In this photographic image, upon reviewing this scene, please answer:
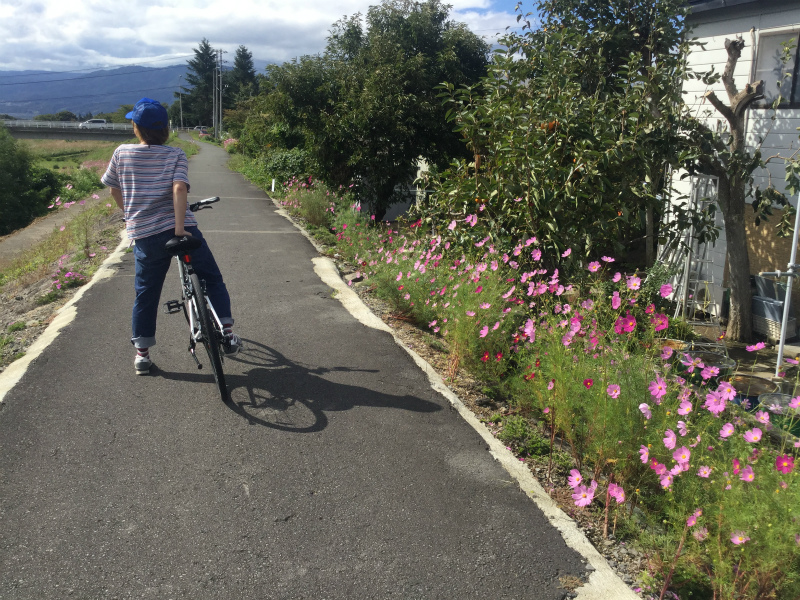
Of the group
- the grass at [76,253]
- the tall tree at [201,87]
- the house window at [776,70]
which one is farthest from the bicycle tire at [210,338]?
the tall tree at [201,87]

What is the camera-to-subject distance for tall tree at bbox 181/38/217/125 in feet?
352

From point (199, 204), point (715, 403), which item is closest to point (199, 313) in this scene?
point (199, 204)

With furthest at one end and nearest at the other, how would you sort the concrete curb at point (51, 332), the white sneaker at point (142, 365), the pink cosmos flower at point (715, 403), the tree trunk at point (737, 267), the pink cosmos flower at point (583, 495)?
the tree trunk at point (737, 267)
the white sneaker at point (142, 365)
the concrete curb at point (51, 332)
the pink cosmos flower at point (583, 495)
the pink cosmos flower at point (715, 403)

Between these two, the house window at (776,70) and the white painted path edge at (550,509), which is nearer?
the white painted path edge at (550,509)

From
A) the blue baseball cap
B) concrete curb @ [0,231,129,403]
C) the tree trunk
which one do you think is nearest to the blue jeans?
the blue baseball cap

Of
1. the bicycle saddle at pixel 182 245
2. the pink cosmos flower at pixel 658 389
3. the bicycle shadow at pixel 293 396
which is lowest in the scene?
the bicycle shadow at pixel 293 396

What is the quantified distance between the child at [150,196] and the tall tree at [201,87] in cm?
11065

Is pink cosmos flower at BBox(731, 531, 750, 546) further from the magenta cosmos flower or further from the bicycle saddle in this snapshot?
the bicycle saddle

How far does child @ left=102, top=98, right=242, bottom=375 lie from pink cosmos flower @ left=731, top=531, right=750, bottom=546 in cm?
345

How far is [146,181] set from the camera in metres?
4.61

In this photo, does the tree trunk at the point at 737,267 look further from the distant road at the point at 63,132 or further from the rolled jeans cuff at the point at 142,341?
the distant road at the point at 63,132

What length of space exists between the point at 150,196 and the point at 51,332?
7.01 ft

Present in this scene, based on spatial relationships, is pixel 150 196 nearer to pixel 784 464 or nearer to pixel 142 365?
pixel 142 365

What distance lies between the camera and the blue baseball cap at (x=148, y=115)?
4523mm
